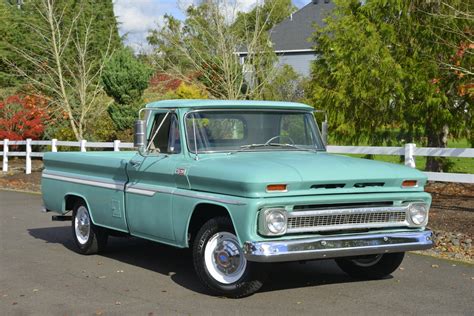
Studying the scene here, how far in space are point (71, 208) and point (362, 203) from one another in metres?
4.60

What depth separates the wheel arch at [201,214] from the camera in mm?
7859

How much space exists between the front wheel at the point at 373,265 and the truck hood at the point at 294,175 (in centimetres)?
95

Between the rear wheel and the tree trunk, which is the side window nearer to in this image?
the rear wheel

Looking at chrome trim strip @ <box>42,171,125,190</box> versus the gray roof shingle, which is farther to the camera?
the gray roof shingle

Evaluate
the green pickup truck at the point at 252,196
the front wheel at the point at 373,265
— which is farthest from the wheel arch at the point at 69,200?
the front wheel at the point at 373,265

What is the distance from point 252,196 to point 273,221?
0.96ft

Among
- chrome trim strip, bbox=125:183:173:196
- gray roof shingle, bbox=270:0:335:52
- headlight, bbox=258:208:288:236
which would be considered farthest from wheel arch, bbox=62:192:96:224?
gray roof shingle, bbox=270:0:335:52

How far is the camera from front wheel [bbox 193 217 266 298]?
24.7 ft

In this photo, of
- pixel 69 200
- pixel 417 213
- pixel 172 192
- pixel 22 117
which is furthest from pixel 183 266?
pixel 22 117

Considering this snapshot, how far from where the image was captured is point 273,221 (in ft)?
23.9

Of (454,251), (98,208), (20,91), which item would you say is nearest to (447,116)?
(454,251)

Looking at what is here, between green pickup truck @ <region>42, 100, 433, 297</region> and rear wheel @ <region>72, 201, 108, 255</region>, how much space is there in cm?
42

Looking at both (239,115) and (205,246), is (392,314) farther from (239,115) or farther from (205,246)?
(239,115)

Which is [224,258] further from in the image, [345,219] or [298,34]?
[298,34]
